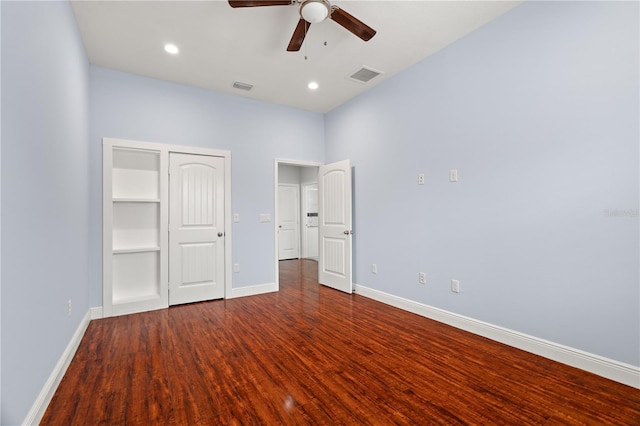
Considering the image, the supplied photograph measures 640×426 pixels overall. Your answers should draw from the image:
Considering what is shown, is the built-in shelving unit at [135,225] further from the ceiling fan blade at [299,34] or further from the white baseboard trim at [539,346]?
the white baseboard trim at [539,346]

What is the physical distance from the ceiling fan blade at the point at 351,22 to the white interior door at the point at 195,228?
267 cm

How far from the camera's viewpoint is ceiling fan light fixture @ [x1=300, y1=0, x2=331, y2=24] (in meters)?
2.25

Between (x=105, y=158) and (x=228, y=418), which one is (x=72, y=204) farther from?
(x=228, y=418)

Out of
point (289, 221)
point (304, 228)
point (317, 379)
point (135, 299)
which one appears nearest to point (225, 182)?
point (135, 299)

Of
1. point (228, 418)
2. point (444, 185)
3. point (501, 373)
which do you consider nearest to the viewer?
point (228, 418)

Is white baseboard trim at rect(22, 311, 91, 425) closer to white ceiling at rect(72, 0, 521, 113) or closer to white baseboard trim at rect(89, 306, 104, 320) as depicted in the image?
white baseboard trim at rect(89, 306, 104, 320)

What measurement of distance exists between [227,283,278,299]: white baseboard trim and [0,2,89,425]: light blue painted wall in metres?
1.90

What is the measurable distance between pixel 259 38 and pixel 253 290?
338cm

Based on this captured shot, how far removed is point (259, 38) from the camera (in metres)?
3.12

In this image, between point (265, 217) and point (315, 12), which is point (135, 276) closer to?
point (265, 217)

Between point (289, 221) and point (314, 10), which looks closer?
point (314, 10)

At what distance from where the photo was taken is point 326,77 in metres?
4.01

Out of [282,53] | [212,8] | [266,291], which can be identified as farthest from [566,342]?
[212,8]

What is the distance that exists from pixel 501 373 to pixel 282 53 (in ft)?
12.3
